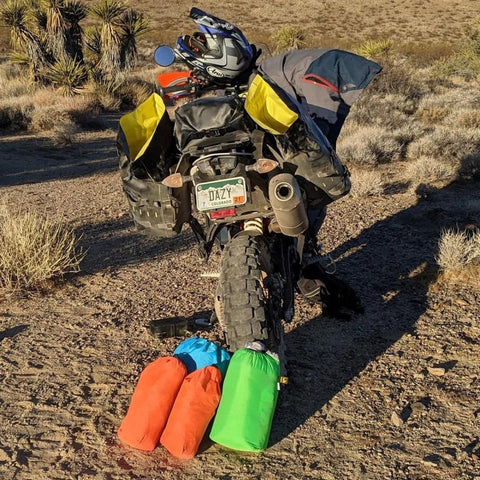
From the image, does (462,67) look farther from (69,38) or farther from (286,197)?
(286,197)

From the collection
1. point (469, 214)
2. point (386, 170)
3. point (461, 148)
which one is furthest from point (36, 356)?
point (461, 148)

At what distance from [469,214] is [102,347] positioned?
Result: 438 cm

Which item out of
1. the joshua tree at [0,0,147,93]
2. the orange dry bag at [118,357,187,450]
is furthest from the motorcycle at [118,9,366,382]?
the joshua tree at [0,0,147,93]

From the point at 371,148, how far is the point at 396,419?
705 centimetres

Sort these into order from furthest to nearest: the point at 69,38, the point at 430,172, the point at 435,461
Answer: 1. the point at 69,38
2. the point at 430,172
3. the point at 435,461

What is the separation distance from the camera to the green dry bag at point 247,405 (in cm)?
273

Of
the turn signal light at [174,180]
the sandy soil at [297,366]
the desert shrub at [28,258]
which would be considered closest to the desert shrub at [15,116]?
the sandy soil at [297,366]

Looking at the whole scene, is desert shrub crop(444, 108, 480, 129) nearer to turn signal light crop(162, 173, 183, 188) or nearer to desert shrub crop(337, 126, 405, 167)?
desert shrub crop(337, 126, 405, 167)

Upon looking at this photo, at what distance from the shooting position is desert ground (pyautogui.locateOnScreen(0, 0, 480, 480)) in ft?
9.09

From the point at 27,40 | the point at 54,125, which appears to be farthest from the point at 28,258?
the point at 27,40

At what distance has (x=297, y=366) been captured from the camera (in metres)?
3.63

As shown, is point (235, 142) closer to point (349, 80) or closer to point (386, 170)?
point (349, 80)

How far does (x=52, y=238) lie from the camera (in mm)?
5129

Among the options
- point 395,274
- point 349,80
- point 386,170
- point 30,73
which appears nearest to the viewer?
point 349,80
